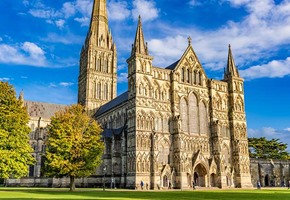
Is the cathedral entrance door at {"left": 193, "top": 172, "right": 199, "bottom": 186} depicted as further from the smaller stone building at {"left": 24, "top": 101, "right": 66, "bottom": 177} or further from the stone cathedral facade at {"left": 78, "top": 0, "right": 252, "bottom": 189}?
the smaller stone building at {"left": 24, "top": 101, "right": 66, "bottom": 177}

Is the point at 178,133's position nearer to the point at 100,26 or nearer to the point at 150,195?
the point at 150,195

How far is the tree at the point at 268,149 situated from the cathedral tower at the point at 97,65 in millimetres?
→ 43831

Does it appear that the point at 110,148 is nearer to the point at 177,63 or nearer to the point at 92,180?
the point at 92,180

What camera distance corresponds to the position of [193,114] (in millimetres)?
63125

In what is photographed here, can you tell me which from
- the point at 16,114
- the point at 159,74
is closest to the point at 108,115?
the point at 159,74

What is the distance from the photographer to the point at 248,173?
6431 cm

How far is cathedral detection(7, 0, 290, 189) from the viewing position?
54753mm

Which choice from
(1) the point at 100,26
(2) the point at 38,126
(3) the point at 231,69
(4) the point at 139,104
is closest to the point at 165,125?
(4) the point at 139,104

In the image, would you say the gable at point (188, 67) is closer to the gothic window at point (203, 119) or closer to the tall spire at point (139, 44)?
the gothic window at point (203, 119)

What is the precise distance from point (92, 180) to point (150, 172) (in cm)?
1544

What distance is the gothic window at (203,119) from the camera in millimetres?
63344

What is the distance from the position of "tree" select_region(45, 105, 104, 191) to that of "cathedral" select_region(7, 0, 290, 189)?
32.5ft

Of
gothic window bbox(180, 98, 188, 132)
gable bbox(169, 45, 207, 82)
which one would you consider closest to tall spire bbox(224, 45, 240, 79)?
gable bbox(169, 45, 207, 82)

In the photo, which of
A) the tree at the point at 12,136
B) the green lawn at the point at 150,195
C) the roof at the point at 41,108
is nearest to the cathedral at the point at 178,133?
the tree at the point at 12,136
